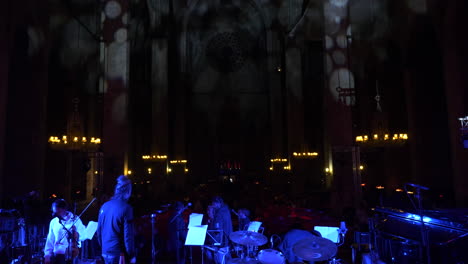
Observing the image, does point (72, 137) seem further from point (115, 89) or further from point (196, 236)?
point (196, 236)

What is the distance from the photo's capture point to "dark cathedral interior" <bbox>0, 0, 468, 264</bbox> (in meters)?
7.53

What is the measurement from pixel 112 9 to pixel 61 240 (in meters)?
11.5

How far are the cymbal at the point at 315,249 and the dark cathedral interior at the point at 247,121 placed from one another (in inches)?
0.5

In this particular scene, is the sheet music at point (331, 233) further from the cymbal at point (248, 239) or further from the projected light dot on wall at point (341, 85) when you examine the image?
the projected light dot on wall at point (341, 85)

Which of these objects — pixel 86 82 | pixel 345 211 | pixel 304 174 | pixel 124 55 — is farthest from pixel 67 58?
pixel 345 211

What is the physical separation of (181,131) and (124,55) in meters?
13.6

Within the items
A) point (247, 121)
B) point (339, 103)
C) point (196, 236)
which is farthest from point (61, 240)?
point (247, 121)

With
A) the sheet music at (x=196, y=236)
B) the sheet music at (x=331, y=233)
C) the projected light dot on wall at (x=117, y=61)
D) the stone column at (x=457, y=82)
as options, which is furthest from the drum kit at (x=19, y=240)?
the stone column at (x=457, y=82)

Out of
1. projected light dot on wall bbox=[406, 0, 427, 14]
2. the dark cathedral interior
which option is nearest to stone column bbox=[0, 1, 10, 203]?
the dark cathedral interior

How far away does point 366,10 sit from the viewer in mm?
17156

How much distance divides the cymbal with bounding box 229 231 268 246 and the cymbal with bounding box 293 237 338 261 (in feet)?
2.28

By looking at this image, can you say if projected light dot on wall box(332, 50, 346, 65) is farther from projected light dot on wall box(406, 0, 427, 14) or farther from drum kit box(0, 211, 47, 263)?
drum kit box(0, 211, 47, 263)

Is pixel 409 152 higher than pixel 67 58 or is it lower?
lower

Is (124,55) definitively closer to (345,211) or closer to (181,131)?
(345,211)
